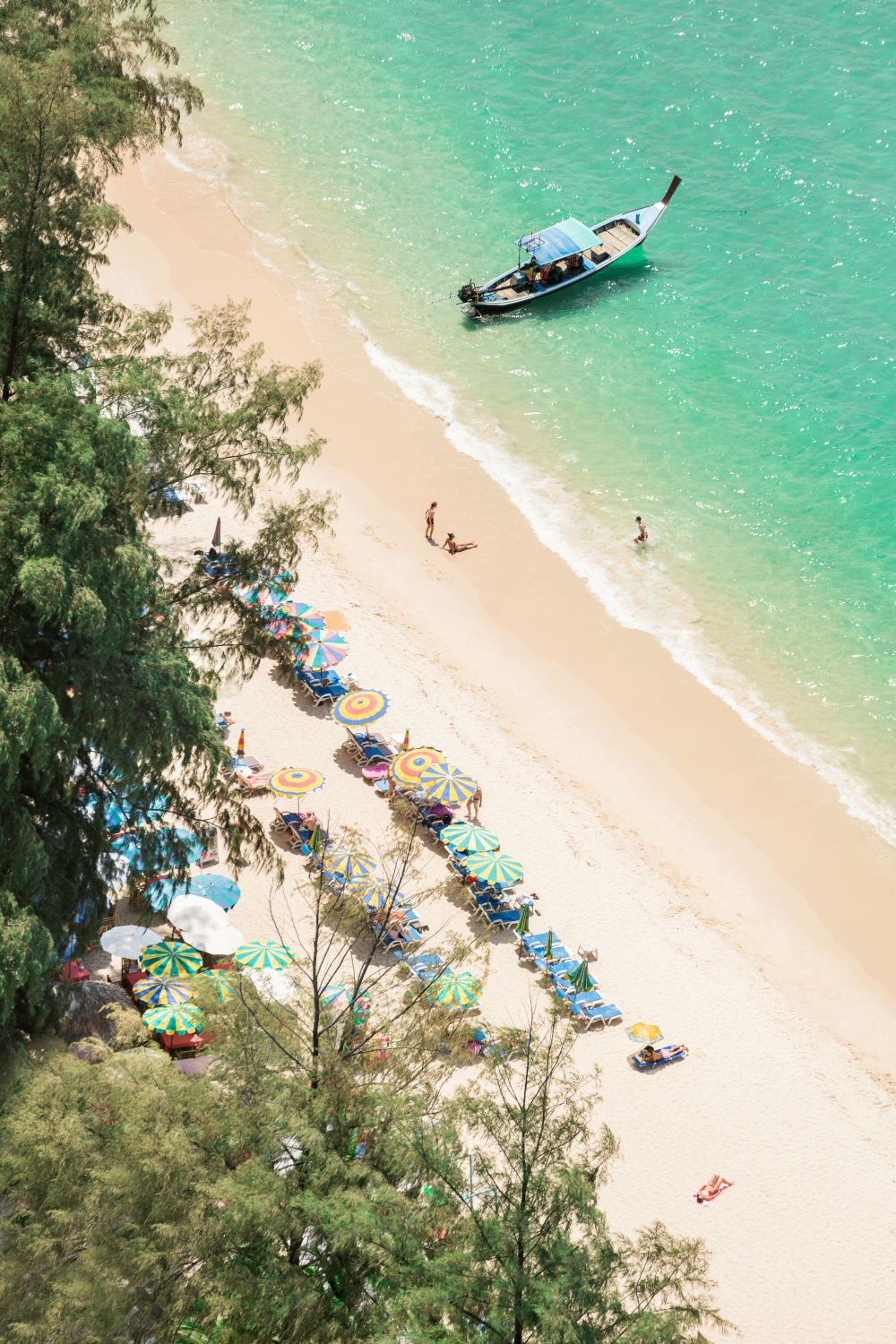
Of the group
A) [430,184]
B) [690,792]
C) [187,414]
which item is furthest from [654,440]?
[187,414]

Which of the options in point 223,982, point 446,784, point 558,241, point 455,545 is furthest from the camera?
point 558,241

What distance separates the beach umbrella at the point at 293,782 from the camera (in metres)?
24.7

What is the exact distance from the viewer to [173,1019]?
61.4ft

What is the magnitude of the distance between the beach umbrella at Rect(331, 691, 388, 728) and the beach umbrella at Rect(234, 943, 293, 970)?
653cm

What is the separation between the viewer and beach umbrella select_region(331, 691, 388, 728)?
87.4ft

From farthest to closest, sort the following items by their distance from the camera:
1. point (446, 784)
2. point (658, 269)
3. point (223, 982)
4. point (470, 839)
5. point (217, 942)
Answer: point (658, 269)
point (446, 784)
point (470, 839)
point (217, 942)
point (223, 982)

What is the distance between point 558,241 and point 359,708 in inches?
938

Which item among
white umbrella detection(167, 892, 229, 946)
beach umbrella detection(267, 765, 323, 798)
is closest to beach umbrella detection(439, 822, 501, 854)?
beach umbrella detection(267, 765, 323, 798)

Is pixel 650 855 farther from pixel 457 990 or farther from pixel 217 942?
pixel 217 942

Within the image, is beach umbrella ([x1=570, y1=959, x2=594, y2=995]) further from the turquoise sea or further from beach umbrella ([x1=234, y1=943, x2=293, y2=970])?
the turquoise sea

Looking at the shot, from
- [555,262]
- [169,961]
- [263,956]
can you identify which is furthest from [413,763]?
[555,262]

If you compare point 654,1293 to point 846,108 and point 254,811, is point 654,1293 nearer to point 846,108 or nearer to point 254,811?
point 254,811

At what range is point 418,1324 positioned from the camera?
12344mm

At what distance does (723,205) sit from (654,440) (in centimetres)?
1581
